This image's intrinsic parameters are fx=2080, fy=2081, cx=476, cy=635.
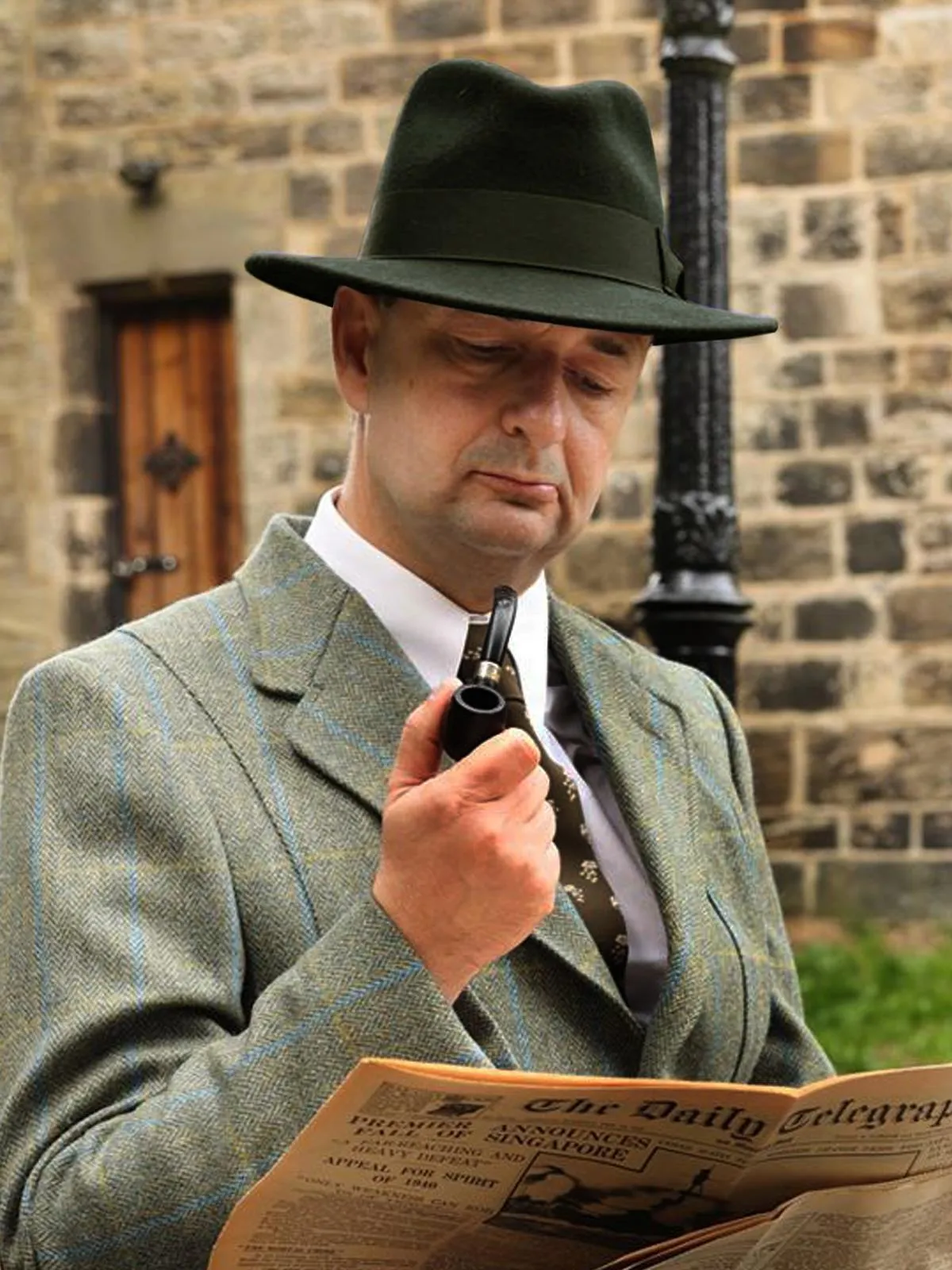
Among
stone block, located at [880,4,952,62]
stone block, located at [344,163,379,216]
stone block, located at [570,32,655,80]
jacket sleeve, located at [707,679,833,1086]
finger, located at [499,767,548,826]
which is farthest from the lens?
stone block, located at [344,163,379,216]

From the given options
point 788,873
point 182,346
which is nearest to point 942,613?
point 788,873

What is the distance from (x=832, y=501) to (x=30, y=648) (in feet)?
10.5

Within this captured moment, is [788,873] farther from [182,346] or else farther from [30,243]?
[30,243]

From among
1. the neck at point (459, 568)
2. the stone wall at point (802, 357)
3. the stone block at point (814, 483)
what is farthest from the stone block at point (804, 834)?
the neck at point (459, 568)

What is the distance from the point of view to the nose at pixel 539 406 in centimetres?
180

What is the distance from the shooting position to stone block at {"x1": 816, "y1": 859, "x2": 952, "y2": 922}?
295 inches

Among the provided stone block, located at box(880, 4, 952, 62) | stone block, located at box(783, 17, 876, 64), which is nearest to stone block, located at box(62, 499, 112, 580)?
stone block, located at box(783, 17, 876, 64)

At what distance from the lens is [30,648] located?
325 inches

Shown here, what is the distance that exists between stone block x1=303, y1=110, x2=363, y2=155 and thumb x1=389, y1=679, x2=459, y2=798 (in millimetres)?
6801

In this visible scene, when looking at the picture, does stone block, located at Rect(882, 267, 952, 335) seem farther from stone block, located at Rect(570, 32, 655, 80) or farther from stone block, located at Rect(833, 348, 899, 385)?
stone block, located at Rect(570, 32, 655, 80)

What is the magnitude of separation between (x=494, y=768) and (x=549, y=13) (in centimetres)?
684

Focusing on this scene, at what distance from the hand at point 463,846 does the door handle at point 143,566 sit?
6.95m

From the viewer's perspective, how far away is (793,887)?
7562 mm

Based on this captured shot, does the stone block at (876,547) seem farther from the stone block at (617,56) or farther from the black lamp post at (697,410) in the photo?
the black lamp post at (697,410)
